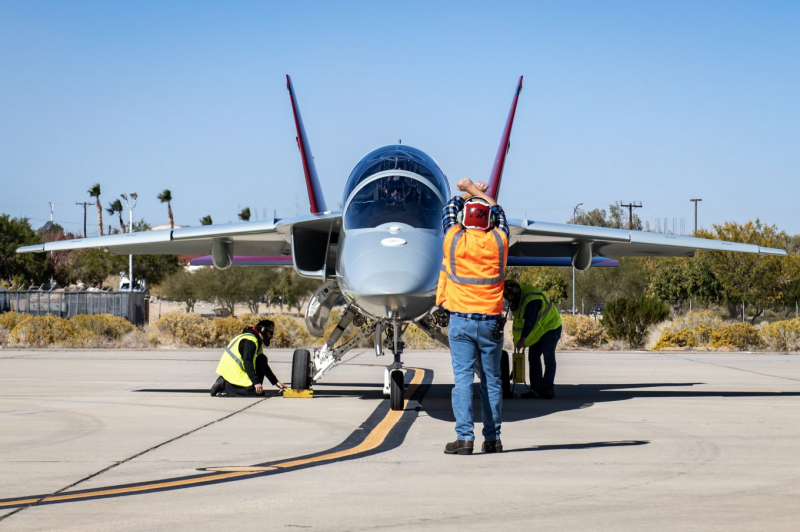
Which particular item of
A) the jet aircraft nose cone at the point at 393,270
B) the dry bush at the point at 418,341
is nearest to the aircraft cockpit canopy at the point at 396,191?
the jet aircraft nose cone at the point at 393,270

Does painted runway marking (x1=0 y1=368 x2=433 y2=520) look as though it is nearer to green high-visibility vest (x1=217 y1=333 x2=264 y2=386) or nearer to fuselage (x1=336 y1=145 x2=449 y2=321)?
fuselage (x1=336 y1=145 x2=449 y2=321)

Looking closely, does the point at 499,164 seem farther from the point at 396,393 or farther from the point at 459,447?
the point at 459,447

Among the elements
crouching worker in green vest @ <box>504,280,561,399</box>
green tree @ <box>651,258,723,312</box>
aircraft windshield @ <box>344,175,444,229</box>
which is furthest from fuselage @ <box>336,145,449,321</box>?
green tree @ <box>651,258,723,312</box>

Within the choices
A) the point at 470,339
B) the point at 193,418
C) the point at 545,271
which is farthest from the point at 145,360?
the point at 545,271

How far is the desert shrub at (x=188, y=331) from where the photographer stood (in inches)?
1174

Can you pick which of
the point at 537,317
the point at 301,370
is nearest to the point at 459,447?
the point at 537,317

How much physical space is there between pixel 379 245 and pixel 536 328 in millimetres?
3515

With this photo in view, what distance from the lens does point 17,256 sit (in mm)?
72125

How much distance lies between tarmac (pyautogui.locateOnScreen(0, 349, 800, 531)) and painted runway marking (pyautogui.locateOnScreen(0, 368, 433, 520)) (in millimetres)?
31

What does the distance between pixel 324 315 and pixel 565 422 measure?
4951 mm

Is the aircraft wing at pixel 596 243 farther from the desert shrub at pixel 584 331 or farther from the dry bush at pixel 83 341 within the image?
the dry bush at pixel 83 341

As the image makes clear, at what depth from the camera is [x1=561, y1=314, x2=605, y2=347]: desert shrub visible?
99.4 ft

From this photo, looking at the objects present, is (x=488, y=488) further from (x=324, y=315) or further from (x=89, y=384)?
(x=89, y=384)

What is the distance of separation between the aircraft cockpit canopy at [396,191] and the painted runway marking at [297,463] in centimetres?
234
